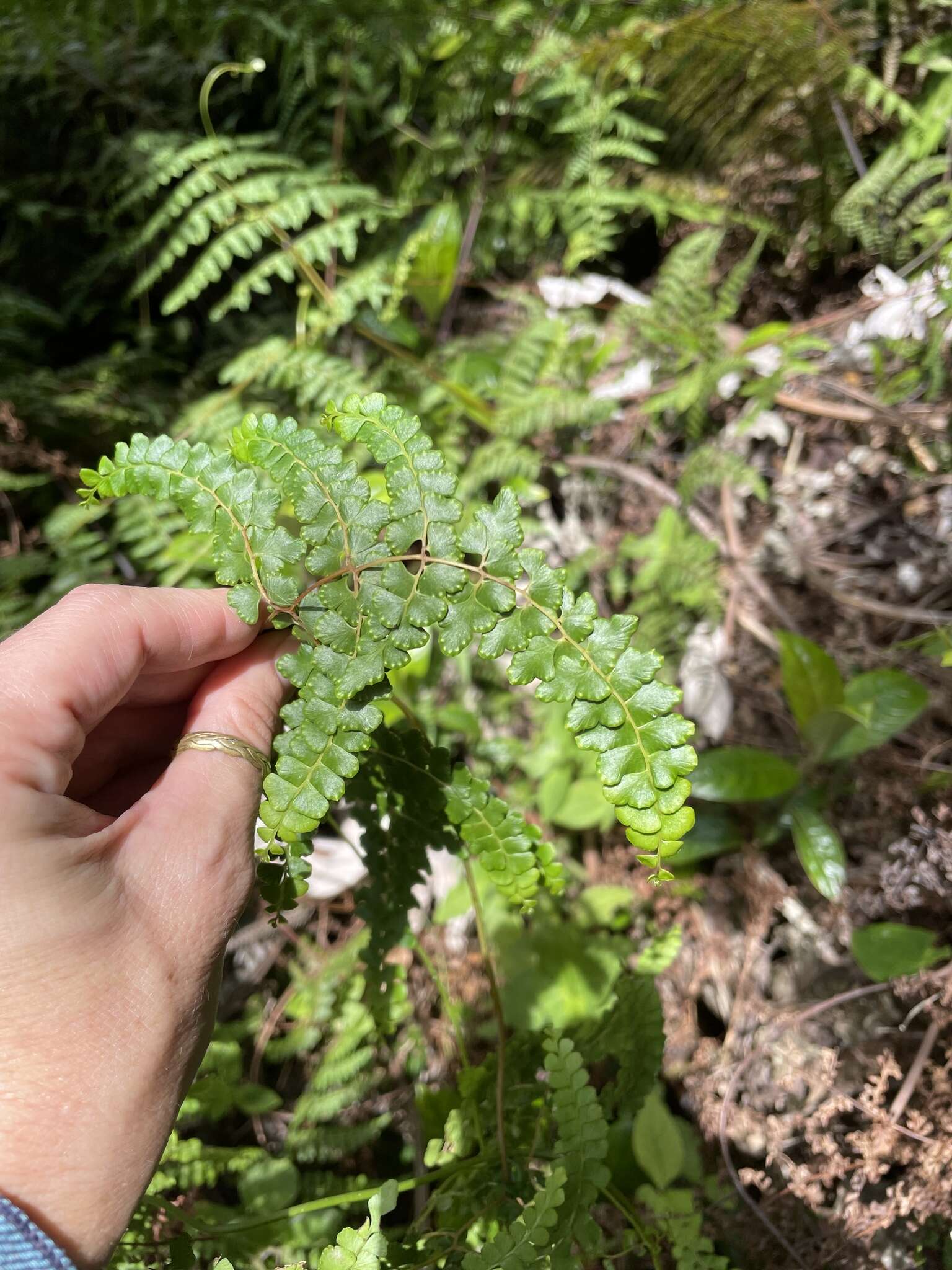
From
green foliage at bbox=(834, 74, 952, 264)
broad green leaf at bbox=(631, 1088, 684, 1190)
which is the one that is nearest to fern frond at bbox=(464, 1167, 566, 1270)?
broad green leaf at bbox=(631, 1088, 684, 1190)

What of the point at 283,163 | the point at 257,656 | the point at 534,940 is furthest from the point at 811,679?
the point at 283,163

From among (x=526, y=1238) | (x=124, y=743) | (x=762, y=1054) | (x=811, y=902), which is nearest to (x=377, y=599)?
(x=124, y=743)

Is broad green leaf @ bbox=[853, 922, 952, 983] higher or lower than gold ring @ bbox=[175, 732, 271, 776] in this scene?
lower

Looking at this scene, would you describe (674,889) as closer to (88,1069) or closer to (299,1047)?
(299,1047)

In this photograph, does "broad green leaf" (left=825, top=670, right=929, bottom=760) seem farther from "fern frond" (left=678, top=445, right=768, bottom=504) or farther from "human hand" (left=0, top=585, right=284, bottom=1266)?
"human hand" (left=0, top=585, right=284, bottom=1266)

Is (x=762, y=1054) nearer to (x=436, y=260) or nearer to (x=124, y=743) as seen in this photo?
(x=124, y=743)

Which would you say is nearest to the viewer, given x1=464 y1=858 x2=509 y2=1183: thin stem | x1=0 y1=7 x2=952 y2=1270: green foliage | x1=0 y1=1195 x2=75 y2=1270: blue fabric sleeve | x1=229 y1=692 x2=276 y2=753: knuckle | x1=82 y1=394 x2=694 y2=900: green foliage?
x1=0 y1=1195 x2=75 y2=1270: blue fabric sleeve

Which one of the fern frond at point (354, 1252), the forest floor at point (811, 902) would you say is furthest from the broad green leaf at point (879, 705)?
the fern frond at point (354, 1252)
